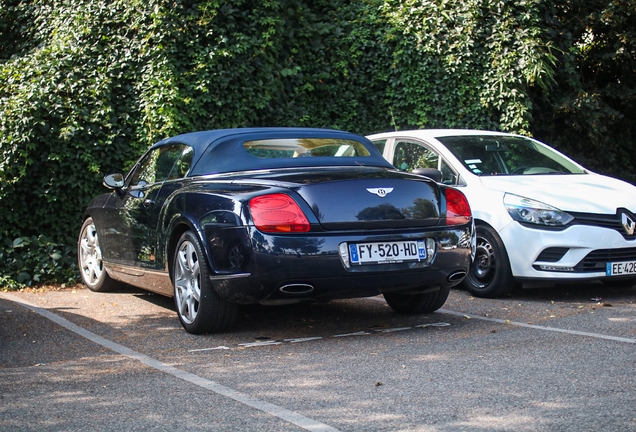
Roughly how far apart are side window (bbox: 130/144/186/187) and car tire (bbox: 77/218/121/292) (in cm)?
97

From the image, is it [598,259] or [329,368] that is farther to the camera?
[598,259]

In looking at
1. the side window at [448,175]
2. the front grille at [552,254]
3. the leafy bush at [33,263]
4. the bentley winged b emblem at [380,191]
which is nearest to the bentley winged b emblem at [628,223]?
the front grille at [552,254]

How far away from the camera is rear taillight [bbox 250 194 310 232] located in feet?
19.0

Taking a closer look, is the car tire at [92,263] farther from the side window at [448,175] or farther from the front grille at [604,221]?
the front grille at [604,221]

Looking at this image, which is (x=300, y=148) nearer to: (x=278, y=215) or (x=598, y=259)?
(x=278, y=215)

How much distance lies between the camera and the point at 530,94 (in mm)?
13773

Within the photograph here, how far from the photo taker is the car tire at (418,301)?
6.97 metres

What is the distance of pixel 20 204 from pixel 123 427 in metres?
7.02

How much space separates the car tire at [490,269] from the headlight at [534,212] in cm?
28

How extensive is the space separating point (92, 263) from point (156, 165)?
1.75m

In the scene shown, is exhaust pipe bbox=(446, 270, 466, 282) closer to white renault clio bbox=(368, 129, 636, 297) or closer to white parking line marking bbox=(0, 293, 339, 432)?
white renault clio bbox=(368, 129, 636, 297)

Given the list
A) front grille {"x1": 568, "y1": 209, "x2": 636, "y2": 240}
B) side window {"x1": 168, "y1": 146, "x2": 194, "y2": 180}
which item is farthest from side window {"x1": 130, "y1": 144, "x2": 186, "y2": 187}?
front grille {"x1": 568, "y1": 209, "x2": 636, "y2": 240}

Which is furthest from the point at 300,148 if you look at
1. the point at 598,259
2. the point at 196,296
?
the point at 598,259

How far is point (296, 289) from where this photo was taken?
5.84 m
